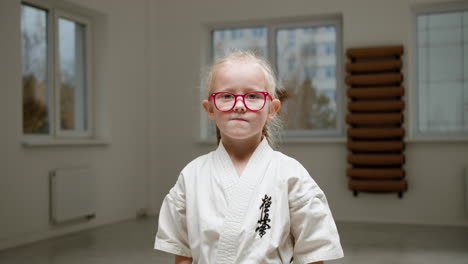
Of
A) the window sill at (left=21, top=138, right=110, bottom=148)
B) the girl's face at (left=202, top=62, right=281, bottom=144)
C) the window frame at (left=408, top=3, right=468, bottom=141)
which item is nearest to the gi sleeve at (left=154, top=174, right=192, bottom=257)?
the girl's face at (left=202, top=62, right=281, bottom=144)

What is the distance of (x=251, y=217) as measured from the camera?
1080 millimetres

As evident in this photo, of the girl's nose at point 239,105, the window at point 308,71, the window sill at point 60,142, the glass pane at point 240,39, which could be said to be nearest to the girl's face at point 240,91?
the girl's nose at point 239,105

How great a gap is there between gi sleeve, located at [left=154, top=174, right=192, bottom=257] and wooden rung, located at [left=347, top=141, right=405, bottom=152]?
145 inches

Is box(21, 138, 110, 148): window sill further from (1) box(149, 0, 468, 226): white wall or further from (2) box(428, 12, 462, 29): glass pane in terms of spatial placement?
(2) box(428, 12, 462, 29): glass pane

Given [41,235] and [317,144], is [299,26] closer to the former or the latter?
[317,144]

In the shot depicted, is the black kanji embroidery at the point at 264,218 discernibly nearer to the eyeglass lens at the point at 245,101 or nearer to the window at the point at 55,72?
→ the eyeglass lens at the point at 245,101

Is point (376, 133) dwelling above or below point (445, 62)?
below

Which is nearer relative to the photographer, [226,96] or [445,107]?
[226,96]

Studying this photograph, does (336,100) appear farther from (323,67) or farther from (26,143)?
(26,143)

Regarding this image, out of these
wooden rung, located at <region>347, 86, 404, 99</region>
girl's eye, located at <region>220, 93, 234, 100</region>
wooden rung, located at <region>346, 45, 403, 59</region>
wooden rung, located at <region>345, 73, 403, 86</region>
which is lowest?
girl's eye, located at <region>220, 93, 234, 100</region>

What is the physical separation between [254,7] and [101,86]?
1763 mm

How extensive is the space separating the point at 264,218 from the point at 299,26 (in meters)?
4.34

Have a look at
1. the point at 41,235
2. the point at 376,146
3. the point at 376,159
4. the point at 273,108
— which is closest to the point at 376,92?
the point at 376,146

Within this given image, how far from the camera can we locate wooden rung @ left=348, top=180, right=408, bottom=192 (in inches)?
177
